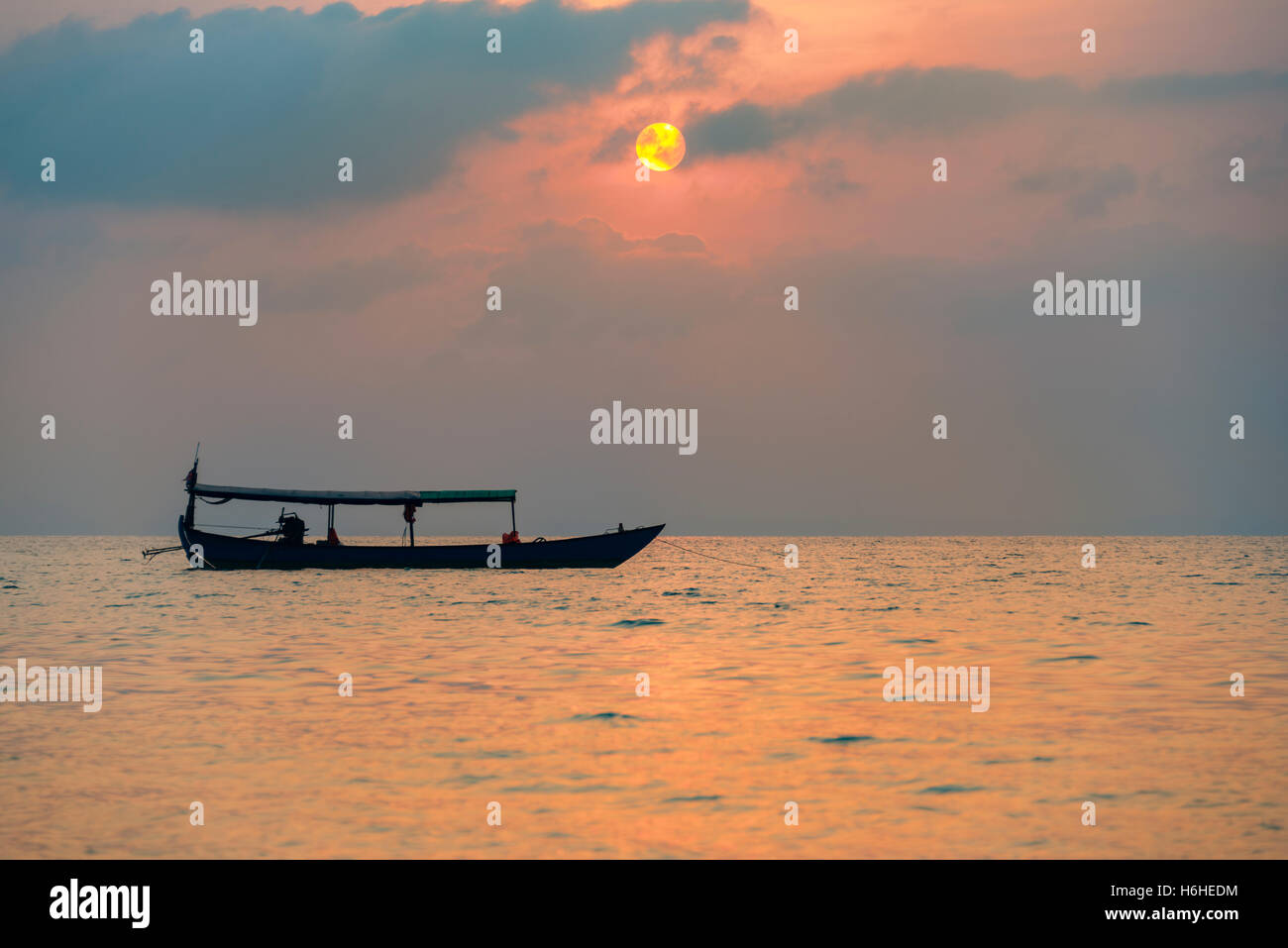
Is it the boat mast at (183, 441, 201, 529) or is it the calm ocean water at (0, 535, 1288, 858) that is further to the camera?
the boat mast at (183, 441, 201, 529)

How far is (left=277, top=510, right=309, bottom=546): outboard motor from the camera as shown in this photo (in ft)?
219

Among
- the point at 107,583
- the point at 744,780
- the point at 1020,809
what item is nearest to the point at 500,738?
the point at 744,780

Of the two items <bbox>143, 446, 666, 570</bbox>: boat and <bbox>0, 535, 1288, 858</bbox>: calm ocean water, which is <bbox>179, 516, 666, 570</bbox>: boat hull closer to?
<bbox>143, 446, 666, 570</bbox>: boat

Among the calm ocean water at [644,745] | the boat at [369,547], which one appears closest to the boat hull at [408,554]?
the boat at [369,547]

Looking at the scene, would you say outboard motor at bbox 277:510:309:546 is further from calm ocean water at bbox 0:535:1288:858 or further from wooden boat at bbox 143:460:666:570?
calm ocean water at bbox 0:535:1288:858

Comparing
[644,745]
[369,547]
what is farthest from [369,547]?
[644,745]

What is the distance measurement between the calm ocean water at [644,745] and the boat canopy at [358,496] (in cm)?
2940

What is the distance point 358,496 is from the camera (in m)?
65.2

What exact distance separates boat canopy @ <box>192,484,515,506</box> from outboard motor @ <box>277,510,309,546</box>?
141 cm

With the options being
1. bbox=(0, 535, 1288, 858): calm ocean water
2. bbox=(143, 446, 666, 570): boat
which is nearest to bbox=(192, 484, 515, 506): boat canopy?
bbox=(143, 446, 666, 570): boat

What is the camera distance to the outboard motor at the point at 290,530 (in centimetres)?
6675

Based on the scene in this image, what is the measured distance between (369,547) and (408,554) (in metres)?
2.54
